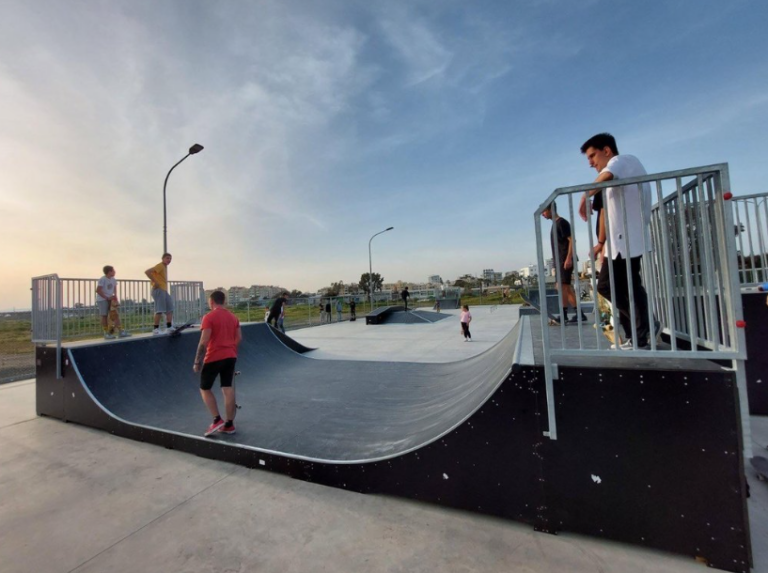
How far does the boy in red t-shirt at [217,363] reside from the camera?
3.74 m

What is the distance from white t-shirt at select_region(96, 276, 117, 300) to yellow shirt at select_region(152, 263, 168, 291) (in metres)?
0.61

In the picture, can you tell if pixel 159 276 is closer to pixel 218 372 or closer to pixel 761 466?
pixel 218 372

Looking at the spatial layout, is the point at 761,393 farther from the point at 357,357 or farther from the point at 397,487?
the point at 357,357

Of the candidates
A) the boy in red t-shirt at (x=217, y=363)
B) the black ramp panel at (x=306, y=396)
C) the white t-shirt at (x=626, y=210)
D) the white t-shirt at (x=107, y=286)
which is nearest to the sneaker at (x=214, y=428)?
the boy in red t-shirt at (x=217, y=363)

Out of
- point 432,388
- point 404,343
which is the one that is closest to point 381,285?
point 404,343

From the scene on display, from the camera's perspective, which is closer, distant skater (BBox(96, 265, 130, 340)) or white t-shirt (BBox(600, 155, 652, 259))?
white t-shirt (BBox(600, 155, 652, 259))

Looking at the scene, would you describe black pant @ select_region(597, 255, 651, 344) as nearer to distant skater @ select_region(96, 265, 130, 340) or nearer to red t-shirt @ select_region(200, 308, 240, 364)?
red t-shirt @ select_region(200, 308, 240, 364)

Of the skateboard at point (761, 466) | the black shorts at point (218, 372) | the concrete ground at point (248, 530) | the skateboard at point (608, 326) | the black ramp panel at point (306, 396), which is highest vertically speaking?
the skateboard at point (608, 326)

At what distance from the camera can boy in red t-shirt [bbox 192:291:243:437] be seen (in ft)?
12.3

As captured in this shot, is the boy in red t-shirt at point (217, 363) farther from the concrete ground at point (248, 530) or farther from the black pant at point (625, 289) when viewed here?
the black pant at point (625, 289)

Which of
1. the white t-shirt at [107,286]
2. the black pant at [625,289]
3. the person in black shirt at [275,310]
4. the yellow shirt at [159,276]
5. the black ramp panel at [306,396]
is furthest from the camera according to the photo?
the person in black shirt at [275,310]

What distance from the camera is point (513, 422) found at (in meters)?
2.37

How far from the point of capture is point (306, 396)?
5.16m

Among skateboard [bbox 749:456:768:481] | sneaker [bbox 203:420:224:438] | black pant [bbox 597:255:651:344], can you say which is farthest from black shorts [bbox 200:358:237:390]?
skateboard [bbox 749:456:768:481]
